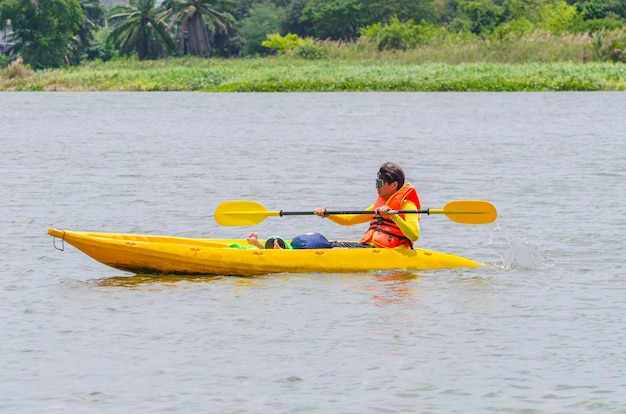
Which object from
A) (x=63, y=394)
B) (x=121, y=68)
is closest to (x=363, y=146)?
(x=63, y=394)

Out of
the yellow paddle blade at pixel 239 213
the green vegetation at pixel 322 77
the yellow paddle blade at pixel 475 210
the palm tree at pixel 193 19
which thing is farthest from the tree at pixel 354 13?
the yellow paddle blade at pixel 475 210

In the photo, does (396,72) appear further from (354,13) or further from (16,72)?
(354,13)

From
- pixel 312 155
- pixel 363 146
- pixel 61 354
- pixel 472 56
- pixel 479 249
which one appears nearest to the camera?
pixel 61 354

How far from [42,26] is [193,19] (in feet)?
28.1

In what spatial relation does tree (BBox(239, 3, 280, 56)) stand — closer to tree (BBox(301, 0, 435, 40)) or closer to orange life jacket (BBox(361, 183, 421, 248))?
tree (BBox(301, 0, 435, 40))

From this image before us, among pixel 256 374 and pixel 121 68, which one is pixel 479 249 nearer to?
pixel 256 374

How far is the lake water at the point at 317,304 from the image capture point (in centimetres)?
739

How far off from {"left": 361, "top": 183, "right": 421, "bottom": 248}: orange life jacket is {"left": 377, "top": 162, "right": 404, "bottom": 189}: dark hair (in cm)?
10

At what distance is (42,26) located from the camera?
7325 centimetres

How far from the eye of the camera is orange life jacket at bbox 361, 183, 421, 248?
10922 mm

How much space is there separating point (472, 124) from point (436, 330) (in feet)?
79.9

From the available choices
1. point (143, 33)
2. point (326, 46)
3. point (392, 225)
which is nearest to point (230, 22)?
point (143, 33)

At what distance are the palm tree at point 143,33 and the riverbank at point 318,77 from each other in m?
12.7

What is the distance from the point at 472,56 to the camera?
155 ft
